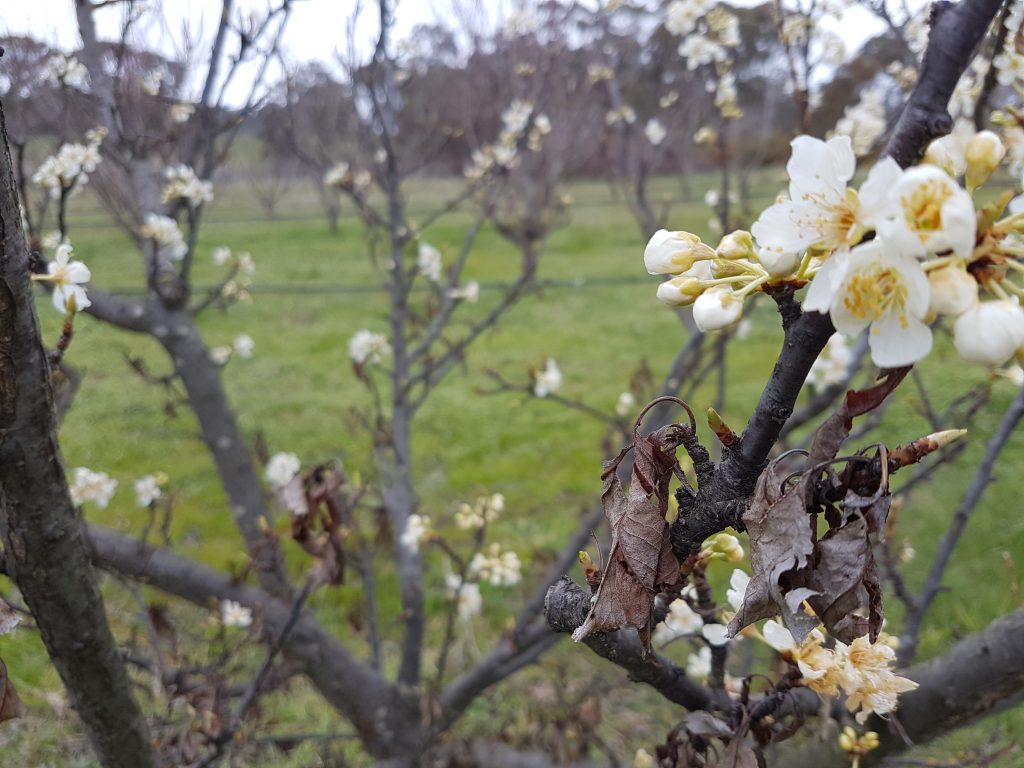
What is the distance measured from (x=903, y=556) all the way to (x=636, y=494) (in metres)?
2.42

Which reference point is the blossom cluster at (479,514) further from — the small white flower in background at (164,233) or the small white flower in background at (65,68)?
the small white flower in background at (65,68)

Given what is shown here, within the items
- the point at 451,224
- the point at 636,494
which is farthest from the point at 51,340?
the point at 451,224

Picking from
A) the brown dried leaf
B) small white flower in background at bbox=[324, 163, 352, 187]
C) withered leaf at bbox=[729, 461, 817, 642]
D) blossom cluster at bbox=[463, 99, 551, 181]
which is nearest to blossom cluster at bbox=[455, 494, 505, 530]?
the brown dried leaf

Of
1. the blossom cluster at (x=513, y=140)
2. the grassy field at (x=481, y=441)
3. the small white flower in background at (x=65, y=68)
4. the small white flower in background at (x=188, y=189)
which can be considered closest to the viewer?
the small white flower in background at (x=65, y=68)

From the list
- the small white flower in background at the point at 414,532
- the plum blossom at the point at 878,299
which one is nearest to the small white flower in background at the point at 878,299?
the plum blossom at the point at 878,299

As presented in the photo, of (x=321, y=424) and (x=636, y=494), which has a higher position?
(x=636, y=494)

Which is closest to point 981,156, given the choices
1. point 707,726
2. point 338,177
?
point 707,726

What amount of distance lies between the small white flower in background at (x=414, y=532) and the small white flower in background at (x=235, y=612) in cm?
65

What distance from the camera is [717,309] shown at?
0.62m

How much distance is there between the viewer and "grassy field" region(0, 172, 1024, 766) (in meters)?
3.37

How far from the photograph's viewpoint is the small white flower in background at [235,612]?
7.22 feet

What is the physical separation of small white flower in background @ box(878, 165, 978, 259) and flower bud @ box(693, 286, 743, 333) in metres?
0.14

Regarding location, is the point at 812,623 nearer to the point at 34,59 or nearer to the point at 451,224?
the point at 34,59

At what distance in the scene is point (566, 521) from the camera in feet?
15.8
